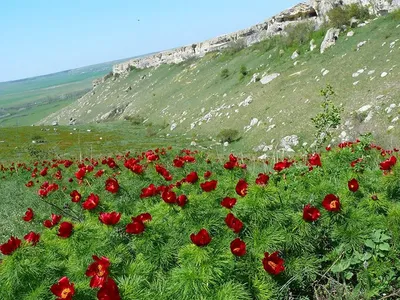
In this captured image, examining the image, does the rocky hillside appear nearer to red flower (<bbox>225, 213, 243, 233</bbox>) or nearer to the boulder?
the boulder

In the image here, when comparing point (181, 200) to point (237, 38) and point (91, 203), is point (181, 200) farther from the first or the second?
point (237, 38)

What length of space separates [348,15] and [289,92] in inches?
669

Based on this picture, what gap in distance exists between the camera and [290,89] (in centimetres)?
4106

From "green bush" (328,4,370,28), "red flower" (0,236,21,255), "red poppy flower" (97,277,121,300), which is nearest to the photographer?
"red poppy flower" (97,277,121,300)

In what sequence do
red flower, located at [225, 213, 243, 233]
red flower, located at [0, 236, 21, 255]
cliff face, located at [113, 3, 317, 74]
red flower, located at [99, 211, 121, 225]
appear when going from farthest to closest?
cliff face, located at [113, 3, 317, 74] < red flower, located at [99, 211, 121, 225] < red flower, located at [225, 213, 243, 233] < red flower, located at [0, 236, 21, 255]

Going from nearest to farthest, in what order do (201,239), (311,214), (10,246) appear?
(201,239) < (10,246) < (311,214)

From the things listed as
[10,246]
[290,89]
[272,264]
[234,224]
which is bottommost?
[290,89]

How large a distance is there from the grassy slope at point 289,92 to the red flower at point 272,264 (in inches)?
296

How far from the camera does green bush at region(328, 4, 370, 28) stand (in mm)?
48612

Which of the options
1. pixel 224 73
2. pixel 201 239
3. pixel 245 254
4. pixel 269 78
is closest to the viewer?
pixel 201 239

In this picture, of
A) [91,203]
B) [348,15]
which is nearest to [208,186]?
[91,203]

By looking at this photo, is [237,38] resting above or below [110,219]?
above

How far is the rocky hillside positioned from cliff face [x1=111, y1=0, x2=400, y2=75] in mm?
281

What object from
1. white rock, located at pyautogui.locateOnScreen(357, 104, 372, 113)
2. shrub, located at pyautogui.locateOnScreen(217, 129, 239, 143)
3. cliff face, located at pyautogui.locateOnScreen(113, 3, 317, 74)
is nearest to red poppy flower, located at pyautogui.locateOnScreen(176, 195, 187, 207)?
white rock, located at pyautogui.locateOnScreen(357, 104, 372, 113)
